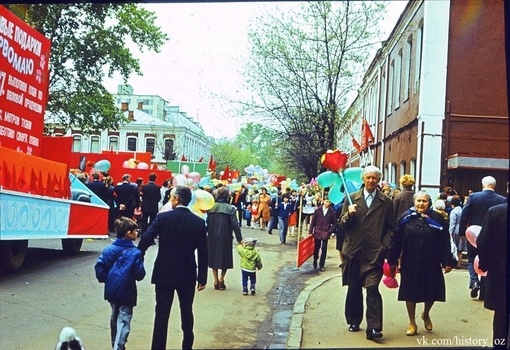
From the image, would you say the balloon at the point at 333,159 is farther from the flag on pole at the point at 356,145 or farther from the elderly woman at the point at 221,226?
the elderly woman at the point at 221,226

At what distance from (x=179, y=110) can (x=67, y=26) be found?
0.79m

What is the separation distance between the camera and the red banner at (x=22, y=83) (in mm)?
4148

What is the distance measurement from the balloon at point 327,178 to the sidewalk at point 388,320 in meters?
0.96

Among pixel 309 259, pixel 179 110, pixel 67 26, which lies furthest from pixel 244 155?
pixel 309 259

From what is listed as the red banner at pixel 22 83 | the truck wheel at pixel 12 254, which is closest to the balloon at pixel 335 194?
the red banner at pixel 22 83

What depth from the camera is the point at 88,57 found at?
4.42 metres

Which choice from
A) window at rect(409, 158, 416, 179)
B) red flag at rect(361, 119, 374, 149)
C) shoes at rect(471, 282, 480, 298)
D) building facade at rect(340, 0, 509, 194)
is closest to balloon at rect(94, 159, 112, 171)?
building facade at rect(340, 0, 509, 194)

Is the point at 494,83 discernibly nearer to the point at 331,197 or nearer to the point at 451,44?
the point at 451,44

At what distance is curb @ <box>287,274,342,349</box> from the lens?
15.4 feet

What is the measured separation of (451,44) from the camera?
178 inches

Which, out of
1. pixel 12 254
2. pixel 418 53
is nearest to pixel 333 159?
pixel 418 53

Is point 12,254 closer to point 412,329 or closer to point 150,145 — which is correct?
point 150,145

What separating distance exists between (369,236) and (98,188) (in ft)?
6.01

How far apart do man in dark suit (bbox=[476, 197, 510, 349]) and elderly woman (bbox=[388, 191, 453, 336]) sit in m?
0.63
